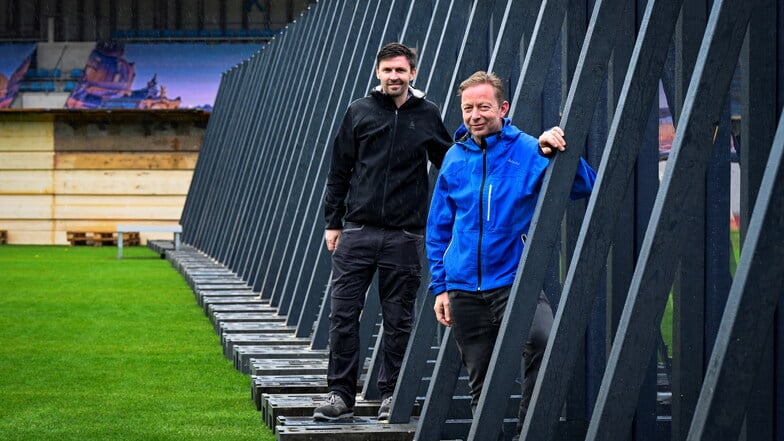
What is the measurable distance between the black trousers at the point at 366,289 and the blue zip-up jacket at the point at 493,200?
4.37ft

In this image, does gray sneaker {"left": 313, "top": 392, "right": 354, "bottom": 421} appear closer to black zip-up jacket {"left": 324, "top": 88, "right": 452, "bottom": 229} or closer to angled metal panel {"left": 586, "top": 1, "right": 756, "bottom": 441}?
black zip-up jacket {"left": 324, "top": 88, "right": 452, "bottom": 229}

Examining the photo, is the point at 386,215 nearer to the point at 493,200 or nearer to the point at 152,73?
the point at 493,200

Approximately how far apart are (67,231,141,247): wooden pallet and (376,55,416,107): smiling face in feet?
87.0

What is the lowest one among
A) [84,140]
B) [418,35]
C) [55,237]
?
[55,237]

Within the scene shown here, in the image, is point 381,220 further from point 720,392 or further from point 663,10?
point 720,392

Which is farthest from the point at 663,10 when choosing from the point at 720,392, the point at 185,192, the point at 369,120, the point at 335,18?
the point at 185,192

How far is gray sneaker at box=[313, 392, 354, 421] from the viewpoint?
617 centimetres

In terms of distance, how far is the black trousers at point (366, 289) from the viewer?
6406 mm

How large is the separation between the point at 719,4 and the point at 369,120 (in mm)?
2871

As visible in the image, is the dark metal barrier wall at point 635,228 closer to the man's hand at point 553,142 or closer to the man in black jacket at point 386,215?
the man's hand at point 553,142

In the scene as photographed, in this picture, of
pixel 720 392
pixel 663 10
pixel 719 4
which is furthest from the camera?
pixel 663 10

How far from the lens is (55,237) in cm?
3262

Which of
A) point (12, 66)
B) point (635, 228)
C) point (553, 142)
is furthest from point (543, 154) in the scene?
point (12, 66)

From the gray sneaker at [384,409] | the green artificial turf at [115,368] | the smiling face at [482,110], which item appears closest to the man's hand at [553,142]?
the smiling face at [482,110]
